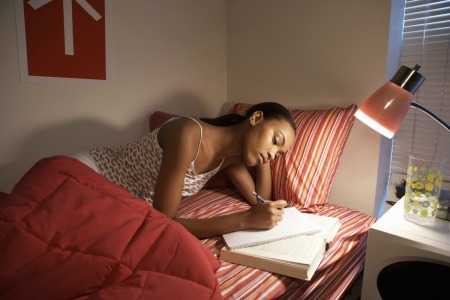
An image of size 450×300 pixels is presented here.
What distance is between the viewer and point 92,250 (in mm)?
598

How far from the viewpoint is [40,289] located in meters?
0.52

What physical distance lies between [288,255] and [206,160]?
0.54m

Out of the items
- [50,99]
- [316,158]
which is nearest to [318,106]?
[316,158]

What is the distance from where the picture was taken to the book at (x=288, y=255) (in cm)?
76

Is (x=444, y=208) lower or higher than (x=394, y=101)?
lower

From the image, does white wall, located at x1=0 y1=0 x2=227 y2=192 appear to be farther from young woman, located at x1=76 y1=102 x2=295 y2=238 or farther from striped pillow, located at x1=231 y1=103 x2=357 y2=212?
striped pillow, located at x1=231 y1=103 x2=357 y2=212

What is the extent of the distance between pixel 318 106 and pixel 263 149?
1.87 feet

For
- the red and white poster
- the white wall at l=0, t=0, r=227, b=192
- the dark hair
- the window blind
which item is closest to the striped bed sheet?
the dark hair

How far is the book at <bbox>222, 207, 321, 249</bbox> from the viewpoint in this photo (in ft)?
2.81

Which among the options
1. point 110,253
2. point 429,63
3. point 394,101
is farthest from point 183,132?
point 429,63

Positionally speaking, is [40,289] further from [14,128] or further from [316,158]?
[316,158]

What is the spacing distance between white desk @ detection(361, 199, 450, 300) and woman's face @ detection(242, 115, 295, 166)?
1.34 ft

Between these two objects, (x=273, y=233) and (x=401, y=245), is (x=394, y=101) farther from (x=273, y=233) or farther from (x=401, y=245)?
(x=273, y=233)

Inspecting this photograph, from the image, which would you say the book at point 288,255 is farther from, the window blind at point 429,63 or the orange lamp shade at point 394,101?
the window blind at point 429,63
